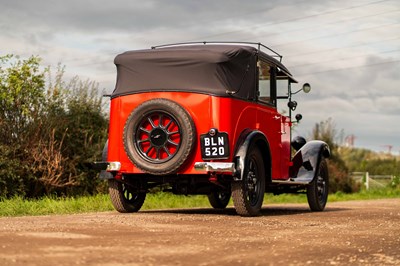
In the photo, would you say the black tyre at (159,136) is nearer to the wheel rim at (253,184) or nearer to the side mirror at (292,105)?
the wheel rim at (253,184)

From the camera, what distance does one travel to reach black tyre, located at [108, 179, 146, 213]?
40.0ft

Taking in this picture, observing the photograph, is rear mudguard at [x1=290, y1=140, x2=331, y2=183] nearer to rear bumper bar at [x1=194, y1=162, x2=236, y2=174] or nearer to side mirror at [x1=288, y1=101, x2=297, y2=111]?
side mirror at [x1=288, y1=101, x2=297, y2=111]

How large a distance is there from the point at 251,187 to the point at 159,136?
162 cm

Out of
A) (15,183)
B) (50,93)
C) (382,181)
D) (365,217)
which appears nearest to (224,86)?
(365,217)

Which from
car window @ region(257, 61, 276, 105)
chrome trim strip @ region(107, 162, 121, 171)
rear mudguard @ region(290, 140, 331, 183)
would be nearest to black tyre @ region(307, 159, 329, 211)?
rear mudguard @ region(290, 140, 331, 183)

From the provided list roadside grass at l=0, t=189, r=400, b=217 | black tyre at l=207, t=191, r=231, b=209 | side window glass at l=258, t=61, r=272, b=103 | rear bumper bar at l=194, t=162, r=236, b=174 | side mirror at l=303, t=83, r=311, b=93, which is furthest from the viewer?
black tyre at l=207, t=191, r=231, b=209

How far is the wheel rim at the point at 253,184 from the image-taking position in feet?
38.2

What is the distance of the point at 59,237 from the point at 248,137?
4451 mm

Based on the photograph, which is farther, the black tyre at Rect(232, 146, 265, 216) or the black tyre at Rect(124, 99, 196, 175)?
the black tyre at Rect(232, 146, 265, 216)

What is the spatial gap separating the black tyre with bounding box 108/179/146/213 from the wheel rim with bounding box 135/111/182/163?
1.03 meters

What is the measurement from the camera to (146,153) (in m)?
11.4

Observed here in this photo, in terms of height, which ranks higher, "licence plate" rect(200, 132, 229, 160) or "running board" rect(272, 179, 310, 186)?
"licence plate" rect(200, 132, 229, 160)

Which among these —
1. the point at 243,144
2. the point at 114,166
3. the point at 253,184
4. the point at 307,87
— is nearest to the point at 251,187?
the point at 253,184

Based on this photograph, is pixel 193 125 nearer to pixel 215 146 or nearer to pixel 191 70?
pixel 215 146
